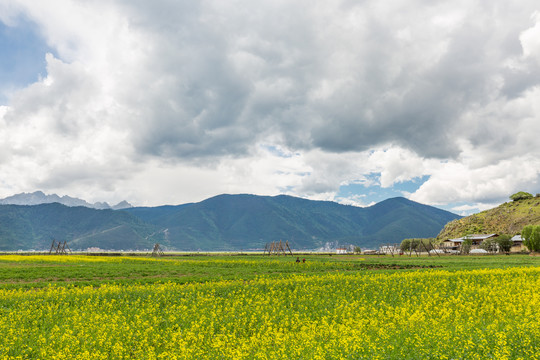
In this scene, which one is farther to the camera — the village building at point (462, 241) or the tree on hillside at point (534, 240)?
the village building at point (462, 241)

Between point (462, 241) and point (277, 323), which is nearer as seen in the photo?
point (277, 323)

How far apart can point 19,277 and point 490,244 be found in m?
134

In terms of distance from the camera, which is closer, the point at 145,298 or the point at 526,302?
the point at 526,302

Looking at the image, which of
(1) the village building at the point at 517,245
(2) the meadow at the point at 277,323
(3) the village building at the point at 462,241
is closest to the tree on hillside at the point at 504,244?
(1) the village building at the point at 517,245

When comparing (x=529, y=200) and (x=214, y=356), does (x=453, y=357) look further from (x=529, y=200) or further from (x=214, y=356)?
(x=529, y=200)

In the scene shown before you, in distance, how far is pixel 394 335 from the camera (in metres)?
12.9

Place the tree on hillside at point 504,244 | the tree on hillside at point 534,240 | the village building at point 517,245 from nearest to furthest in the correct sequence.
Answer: the tree on hillside at point 534,240 → the tree on hillside at point 504,244 → the village building at point 517,245

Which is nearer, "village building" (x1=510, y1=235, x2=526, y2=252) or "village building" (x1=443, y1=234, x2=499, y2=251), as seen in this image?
"village building" (x1=510, y1=235, x2=526, y2=252)

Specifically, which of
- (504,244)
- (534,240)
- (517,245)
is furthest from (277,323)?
(517,245)

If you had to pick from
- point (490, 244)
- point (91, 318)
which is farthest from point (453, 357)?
point (490, 244)

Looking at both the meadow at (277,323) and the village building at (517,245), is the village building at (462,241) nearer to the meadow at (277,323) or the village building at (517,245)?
the village building at (517,245)

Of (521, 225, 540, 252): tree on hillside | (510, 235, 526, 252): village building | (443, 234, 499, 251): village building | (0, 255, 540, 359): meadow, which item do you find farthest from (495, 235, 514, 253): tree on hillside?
(0, 255, 540, 359): meadow

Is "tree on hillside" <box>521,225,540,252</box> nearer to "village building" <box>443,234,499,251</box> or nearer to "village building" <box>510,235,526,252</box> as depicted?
"village building" <box>510,235,526,252</box>

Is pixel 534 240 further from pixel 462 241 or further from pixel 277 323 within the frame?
pixel 277 323
